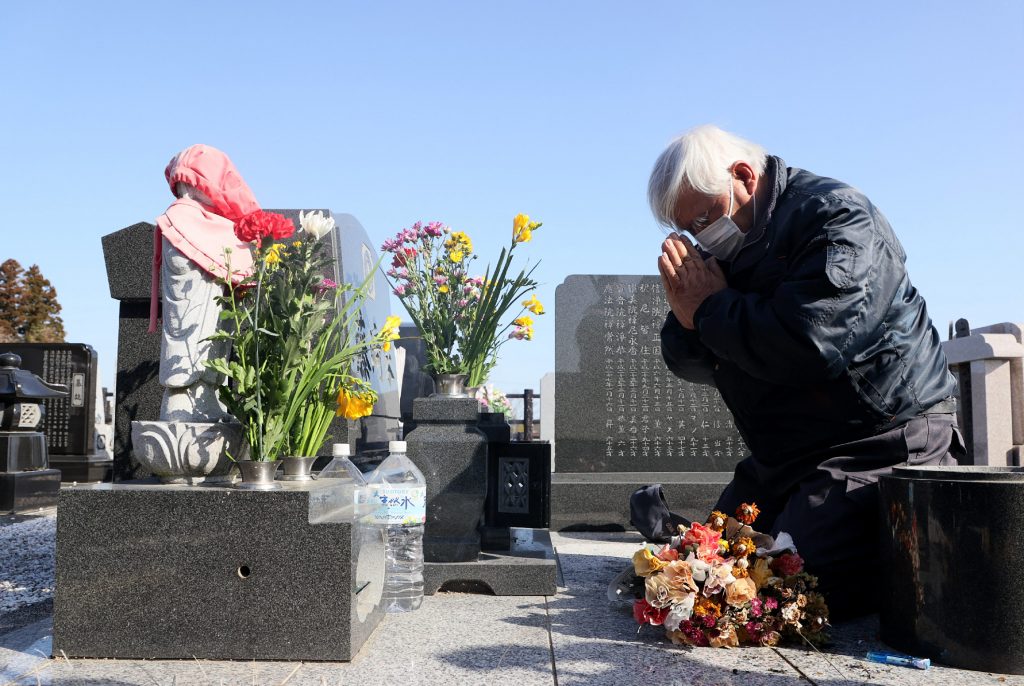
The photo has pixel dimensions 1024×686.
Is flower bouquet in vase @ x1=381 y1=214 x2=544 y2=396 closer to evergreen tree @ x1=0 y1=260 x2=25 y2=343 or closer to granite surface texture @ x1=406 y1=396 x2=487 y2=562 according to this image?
granite surface texture @ x1=406 y1=396 x2=487 y2=562

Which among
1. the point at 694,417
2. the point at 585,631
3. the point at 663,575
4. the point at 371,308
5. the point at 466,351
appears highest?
the point at 371,308

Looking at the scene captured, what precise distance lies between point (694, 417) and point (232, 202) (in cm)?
445

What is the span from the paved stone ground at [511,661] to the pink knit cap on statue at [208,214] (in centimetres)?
133

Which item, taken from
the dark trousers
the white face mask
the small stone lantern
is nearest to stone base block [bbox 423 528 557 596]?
the dark trousers

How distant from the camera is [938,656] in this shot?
2223 mm

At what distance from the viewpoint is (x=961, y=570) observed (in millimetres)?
2168

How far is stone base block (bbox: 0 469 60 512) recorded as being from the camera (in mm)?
6387

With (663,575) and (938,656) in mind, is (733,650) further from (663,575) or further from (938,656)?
(938,656)

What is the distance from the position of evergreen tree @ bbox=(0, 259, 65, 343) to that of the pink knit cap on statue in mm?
31622

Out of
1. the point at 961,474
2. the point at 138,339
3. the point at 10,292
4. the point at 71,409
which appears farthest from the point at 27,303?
the point at 961,474

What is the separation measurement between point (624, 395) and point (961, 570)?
4329 mm

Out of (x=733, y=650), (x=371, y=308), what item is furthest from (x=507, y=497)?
(x=371, y=308)

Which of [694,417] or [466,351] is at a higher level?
[466,351]

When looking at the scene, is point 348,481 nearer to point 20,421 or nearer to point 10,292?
point 20,421
